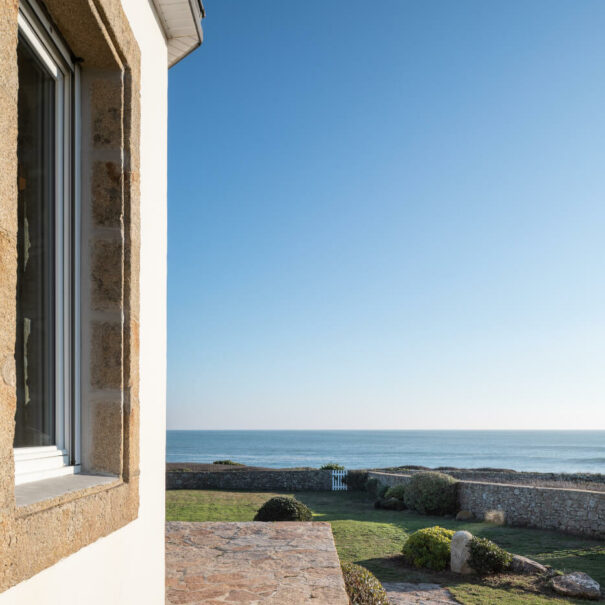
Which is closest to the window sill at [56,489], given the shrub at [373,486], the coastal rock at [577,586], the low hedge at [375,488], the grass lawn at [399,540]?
the grass lawn at [399,540]

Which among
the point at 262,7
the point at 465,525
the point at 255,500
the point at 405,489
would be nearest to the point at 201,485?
the point at 255,500

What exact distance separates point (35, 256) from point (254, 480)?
22.7 meters

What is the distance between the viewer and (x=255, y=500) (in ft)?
62.8

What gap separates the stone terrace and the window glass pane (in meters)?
2.61

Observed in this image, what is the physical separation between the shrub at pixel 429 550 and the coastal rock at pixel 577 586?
1853 millimetres

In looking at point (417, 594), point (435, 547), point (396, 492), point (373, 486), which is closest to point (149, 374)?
point (417, 594)

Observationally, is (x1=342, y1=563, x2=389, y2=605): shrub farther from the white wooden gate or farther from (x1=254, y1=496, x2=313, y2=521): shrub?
the white wooden gate

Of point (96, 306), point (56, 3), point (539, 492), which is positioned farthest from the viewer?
point (539, 492)

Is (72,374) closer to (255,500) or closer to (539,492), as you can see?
(539,492)

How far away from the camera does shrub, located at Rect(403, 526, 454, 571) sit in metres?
10.1

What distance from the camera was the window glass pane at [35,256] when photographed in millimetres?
1918

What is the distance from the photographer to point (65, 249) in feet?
7.33

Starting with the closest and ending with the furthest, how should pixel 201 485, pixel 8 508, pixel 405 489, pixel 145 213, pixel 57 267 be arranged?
pixel 8 508 < pixel 57 267 < pixel 145 213 < pixel 405 489 < pixel 201 485

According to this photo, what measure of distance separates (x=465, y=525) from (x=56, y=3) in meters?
15.4
